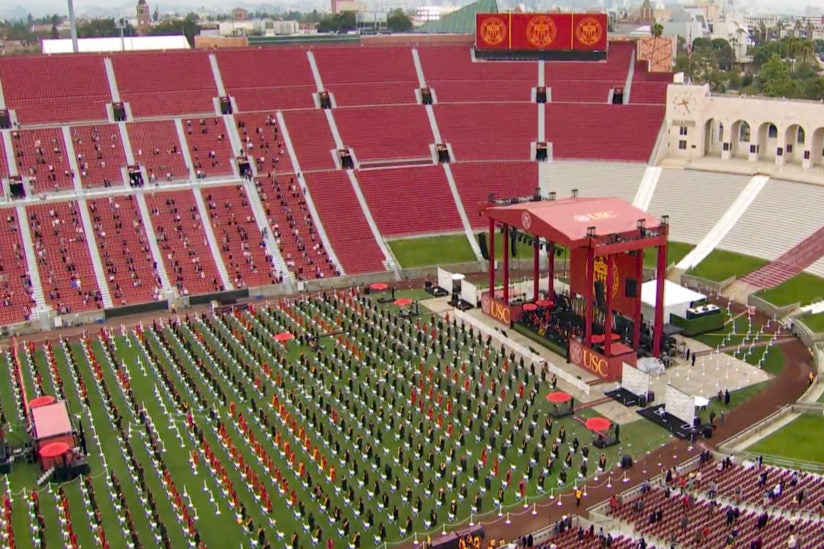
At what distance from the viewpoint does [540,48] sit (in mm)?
72688

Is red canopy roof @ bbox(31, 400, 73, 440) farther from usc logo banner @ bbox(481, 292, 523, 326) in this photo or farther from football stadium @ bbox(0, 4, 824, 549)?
usc logo banner @ bbox(481, 292, 523, 326)

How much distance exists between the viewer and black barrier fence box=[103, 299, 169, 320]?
48.0m

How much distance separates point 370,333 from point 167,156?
84.3 ft

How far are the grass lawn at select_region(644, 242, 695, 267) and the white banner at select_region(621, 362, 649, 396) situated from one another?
57.4ft

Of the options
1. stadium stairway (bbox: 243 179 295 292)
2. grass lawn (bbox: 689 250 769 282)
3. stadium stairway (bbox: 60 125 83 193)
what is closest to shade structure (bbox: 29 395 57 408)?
stadium stairway (bbox: 243 179 295 292)

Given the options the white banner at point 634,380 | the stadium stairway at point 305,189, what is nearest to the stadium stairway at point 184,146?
the stadium stairway at point 305,189

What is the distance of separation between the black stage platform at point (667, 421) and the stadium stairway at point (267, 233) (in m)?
24.6

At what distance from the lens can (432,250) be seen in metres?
56.0

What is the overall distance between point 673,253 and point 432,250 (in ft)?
49.8

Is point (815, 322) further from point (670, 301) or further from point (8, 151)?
point (8, 151)

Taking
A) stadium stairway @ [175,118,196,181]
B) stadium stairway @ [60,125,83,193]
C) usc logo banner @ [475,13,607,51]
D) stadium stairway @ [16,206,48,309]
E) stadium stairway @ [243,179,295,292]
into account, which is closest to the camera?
stadium stairway @ [16,206,48,309]

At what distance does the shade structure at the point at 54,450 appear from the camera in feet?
96.8

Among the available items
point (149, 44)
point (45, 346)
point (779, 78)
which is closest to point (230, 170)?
point (45, 346)

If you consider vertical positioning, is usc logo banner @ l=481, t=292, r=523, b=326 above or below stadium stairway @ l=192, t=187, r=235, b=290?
below
